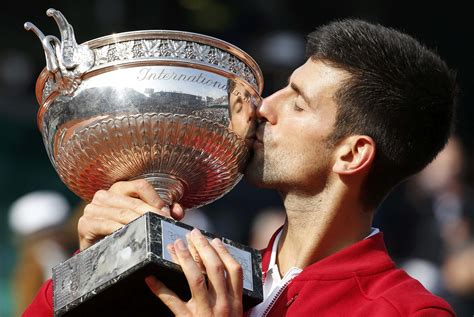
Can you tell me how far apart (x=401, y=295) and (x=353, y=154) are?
0.49 metres

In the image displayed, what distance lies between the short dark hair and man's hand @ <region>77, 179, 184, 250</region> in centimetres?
59

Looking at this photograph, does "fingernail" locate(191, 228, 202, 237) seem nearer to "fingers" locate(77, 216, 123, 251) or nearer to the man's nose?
"fingers" locate(77, 216, 123, 251)

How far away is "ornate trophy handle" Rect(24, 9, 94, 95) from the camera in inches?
128

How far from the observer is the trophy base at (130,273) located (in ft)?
9.68

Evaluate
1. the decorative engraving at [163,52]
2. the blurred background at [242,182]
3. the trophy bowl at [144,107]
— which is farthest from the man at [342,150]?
the blurred background at [242,182]

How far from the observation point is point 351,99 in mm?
3443

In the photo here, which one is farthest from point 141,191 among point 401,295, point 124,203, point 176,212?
point 401,295

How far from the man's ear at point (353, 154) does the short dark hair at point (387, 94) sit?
20 millimetres

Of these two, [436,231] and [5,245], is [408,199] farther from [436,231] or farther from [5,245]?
[5,245]

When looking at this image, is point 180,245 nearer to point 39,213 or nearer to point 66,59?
point 66,59

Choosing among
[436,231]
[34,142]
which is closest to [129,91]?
[436,231]

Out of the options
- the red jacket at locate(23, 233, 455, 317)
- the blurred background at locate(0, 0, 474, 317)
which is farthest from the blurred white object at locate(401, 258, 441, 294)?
the red jacket at locate(23, 233, 455, 317)

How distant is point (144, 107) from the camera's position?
3.17 m

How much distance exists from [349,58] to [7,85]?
709 cm
